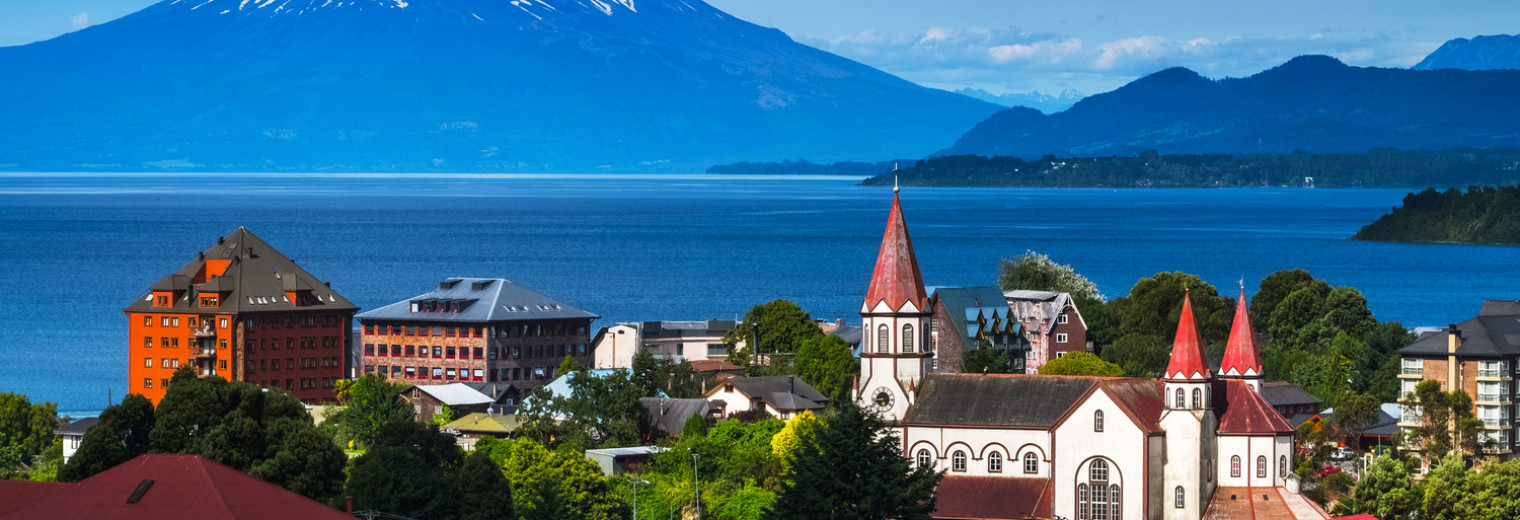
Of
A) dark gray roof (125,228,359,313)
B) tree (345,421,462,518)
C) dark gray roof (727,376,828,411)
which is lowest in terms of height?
tree (345,421,462,518)

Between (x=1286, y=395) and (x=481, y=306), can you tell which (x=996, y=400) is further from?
(x=481, y=306)

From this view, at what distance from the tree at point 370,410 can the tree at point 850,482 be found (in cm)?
2388

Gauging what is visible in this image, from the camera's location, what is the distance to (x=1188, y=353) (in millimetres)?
60281

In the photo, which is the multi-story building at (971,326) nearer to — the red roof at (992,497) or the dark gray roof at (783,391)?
the dark gray roof at (783,391)

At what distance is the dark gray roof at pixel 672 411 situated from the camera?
243 feet

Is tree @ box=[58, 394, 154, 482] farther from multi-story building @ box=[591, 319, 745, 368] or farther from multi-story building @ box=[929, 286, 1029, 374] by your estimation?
multi-story building @ box=[591, 319, 745, 368]

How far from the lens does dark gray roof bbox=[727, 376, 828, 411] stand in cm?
7694

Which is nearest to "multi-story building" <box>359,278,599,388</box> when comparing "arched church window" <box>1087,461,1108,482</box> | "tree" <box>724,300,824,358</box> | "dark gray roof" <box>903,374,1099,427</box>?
"tree" <box>724,300,824,358</box>

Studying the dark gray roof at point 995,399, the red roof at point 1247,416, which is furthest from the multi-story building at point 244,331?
the red roof at point 1247,416

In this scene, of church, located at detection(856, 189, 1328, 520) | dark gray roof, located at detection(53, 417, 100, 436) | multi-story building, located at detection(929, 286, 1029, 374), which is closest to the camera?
church, located at detection(856, 189, 1328, 520)

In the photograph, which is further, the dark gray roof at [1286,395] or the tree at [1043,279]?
the tree at [1043,279]

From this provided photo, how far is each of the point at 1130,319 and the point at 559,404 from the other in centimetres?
4293

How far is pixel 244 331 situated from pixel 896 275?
4494 cm

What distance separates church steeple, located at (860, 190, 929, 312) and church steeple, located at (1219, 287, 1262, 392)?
360 inches
